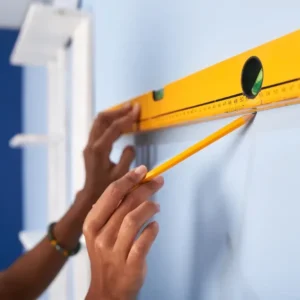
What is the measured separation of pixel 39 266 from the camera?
82cm

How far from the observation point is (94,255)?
0.45m

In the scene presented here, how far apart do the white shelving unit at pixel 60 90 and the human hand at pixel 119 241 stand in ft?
1.62

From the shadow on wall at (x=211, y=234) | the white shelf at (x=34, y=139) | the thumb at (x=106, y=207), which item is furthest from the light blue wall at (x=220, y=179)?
the white shelf at (x=34, y=139)

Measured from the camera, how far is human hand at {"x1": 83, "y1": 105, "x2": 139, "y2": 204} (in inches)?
27.5

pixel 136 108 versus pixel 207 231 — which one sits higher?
pixel 136 108

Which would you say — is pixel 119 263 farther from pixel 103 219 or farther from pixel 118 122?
pixel 118 122

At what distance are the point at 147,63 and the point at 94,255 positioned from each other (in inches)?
15.1

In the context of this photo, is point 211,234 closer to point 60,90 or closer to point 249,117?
point 249,117

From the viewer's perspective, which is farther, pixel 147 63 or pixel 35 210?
pixel 35 210

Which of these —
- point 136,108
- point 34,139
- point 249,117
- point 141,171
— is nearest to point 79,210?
point 136,108

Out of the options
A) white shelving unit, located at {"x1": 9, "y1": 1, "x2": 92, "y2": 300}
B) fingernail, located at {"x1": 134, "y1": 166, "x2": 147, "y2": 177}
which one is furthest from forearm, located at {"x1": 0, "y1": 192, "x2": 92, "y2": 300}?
fingernail, located at {"x1": 134, "y1": 166, "x2": 147, "y2": 177}

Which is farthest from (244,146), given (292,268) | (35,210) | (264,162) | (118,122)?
(35,210)

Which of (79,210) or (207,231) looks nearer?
(207,231)

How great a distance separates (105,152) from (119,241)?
0.99 feet
